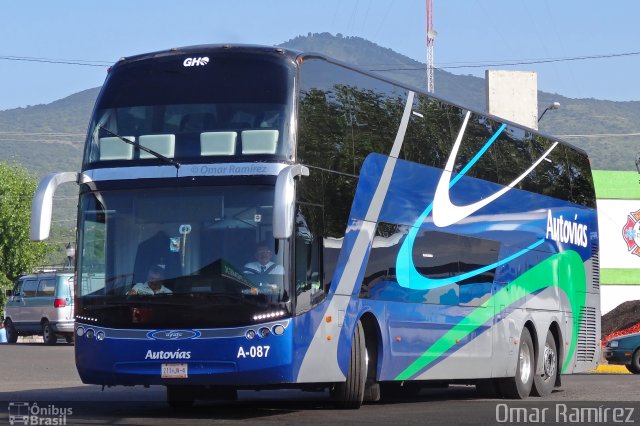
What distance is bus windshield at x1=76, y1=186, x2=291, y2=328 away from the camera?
13656 millimetres

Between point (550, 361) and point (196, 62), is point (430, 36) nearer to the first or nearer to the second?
point (550, 361)

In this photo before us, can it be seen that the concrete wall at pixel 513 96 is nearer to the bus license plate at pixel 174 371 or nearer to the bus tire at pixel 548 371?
the bus tire at pixel 548 371

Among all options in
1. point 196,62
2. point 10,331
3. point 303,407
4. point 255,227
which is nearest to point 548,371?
point 303,407

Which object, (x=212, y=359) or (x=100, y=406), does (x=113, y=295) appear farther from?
(x=100, y=406)

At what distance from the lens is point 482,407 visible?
664 inches

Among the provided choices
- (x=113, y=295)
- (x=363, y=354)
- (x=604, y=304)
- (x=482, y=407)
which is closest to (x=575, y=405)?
(x=482, y=407)

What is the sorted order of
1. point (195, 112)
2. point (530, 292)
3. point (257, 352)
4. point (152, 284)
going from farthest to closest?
point (530, 292)
point (195, 112)
point (152, 284)
point (257, 352)

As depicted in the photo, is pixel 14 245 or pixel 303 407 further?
pixel 14 245

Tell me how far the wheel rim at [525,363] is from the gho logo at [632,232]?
3180 centimetres

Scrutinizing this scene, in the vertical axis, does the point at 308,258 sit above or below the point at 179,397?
above

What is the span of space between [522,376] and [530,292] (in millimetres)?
1290

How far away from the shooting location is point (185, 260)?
45.2 ft

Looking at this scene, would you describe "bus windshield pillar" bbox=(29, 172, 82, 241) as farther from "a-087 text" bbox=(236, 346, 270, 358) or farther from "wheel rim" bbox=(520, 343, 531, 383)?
"wheel rim" bbox=(520, 343, 531, 383)

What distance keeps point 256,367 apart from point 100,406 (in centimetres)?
360
